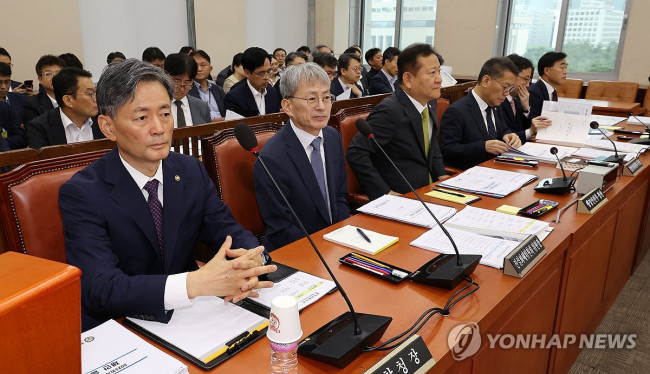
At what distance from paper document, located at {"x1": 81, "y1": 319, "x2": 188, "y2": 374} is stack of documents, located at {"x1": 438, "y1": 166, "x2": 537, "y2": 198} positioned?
146 centimetres

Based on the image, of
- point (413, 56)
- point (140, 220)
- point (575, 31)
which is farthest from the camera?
point (575, 31)

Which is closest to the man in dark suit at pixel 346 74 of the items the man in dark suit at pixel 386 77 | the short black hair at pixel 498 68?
the man in dark suit at pixel 386 77

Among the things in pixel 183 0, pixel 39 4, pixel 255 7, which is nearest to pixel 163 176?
pixel 39 4

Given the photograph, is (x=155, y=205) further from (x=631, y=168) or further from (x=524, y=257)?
(x=631, y=168)

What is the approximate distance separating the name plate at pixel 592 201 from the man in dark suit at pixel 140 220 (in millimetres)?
1177

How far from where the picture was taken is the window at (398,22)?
805cm

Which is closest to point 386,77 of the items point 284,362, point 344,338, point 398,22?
point 398,22

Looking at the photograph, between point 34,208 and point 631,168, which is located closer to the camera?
point 34,208

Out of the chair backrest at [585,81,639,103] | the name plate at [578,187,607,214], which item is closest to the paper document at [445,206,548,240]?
the name plate at [578,187,607,214]

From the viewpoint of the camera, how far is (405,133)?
2475 mm

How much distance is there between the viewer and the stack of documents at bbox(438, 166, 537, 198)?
199 cm

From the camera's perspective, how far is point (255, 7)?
305 inches

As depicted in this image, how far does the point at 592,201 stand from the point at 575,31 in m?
6.07

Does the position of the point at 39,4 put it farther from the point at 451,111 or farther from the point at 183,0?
the point at 451,111
